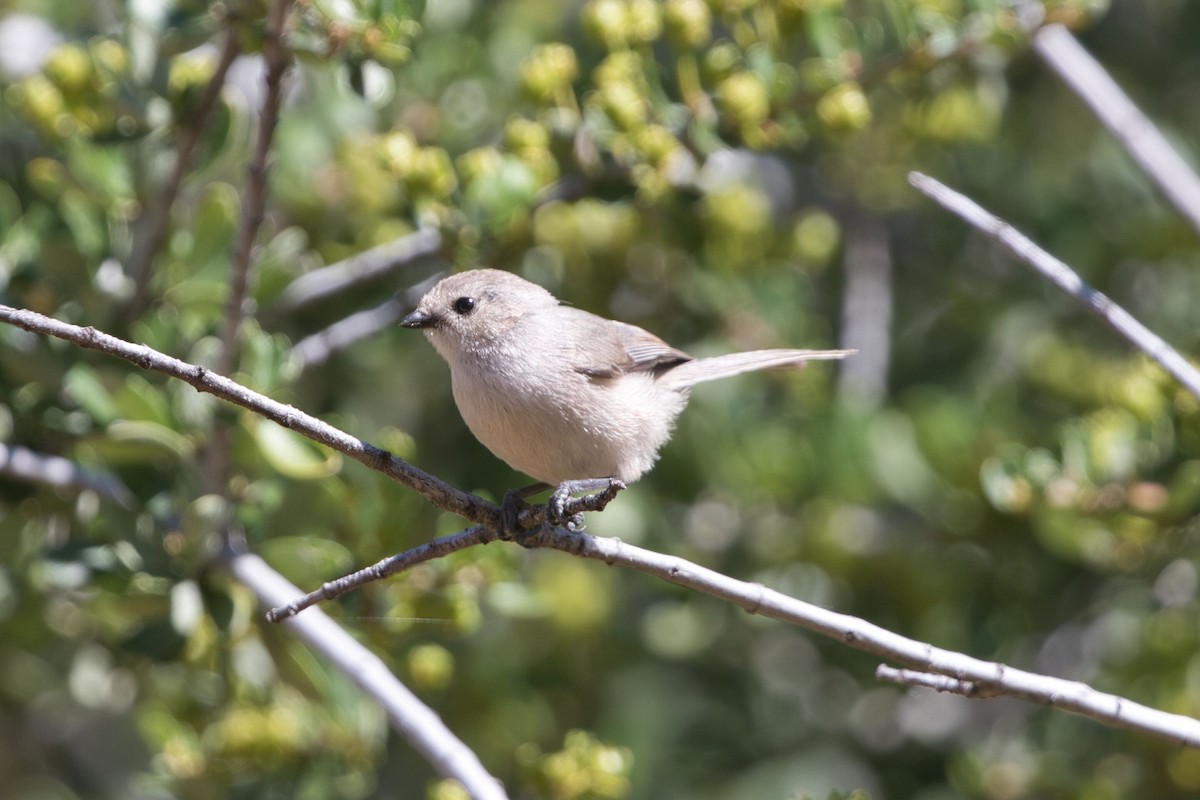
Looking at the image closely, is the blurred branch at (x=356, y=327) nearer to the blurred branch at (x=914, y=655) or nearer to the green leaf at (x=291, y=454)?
the green leaf at (x=291, y=454)

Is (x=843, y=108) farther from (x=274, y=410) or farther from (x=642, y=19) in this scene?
(x=274, y=410)

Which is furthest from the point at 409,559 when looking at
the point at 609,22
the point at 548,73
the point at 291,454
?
the point at 609,22

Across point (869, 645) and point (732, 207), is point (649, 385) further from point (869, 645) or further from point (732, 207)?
point (869, 645)

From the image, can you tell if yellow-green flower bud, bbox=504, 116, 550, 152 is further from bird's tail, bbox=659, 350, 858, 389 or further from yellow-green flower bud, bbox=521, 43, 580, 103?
bird's tail, bbox=659, 350, 858, 389

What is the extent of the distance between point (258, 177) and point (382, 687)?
3.71 ft

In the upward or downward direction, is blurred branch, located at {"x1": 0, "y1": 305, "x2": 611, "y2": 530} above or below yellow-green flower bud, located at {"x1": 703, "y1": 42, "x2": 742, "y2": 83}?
below

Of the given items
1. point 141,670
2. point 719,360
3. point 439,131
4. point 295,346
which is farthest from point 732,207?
point 141,670

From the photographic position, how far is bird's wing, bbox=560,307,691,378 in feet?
11.0

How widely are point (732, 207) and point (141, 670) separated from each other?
91.6 inches

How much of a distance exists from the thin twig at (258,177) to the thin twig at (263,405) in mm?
597

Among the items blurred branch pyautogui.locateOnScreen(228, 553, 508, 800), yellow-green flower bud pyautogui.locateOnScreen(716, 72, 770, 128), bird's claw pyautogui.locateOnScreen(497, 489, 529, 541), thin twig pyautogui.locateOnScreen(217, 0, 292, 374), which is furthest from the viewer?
yellow-green flower bud pyautogui.locateOnScreen(716, 72, 770, 128)

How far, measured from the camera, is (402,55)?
9.82 feet

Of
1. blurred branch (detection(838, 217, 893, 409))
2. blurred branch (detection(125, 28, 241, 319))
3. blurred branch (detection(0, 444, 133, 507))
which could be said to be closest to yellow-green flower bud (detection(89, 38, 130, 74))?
blurred branch (detection(125, 28, 241, 319))

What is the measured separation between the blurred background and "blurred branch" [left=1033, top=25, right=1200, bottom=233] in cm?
14
